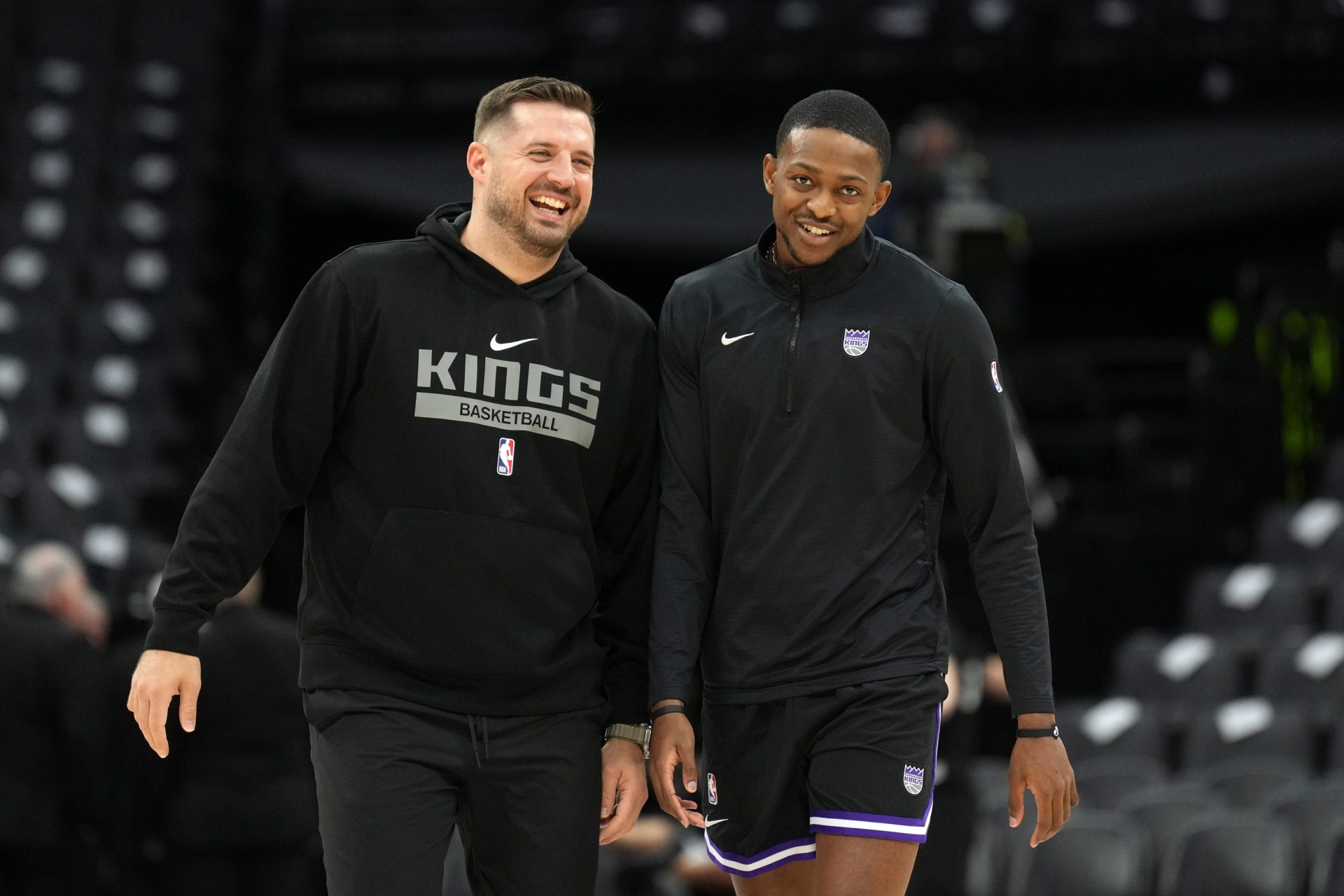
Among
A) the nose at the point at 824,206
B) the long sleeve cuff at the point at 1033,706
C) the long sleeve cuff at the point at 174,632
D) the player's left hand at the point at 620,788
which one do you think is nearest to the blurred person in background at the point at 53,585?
the long sleeve cuff at the point at 174,632

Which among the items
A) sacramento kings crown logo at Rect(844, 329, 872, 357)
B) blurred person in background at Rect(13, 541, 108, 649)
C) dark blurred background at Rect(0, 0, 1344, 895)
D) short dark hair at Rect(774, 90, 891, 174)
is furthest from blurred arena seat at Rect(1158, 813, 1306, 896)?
blurred person in background at Rect(13, 541, 108, 649)

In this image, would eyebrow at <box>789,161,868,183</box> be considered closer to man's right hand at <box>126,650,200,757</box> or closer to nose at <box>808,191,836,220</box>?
nose at <box>808,191,836,220</box>

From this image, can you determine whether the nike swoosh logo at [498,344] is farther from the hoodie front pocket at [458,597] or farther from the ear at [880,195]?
the ear at [880,195]

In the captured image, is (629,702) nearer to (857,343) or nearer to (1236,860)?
(857,343)

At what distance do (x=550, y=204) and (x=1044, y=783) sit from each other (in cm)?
122

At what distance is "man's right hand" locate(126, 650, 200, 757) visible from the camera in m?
2.87

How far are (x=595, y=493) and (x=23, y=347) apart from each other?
318 inches

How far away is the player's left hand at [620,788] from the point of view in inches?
123

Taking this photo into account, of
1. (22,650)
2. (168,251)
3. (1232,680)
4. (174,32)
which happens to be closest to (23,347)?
(168,251)

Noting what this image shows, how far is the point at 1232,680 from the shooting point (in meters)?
7.37

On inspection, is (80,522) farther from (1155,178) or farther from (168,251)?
(1155,178)

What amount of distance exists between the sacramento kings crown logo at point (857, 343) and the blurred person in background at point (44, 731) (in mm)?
3678

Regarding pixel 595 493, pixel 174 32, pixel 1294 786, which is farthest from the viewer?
pixel 174 32

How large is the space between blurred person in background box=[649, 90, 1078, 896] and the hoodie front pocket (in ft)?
0.71
